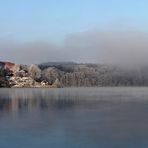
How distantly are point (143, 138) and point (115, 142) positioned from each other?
2.26 meters

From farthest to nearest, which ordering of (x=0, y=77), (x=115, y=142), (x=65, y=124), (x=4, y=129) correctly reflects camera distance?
(x=0, y=77)
(x=65, y=124)
(x=4, y=129)
(x=115, y=142)

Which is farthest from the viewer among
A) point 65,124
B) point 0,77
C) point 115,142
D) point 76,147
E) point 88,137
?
point 0,77

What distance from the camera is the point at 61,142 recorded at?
2234 cm

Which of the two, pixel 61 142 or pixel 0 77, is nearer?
pixel 61 142

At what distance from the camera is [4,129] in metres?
28.0

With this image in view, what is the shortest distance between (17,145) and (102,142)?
4.76 m

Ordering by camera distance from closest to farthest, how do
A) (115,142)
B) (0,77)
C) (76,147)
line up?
(76,147), (115,142), (0,77)

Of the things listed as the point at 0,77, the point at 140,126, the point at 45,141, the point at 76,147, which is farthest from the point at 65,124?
the point at 0,77

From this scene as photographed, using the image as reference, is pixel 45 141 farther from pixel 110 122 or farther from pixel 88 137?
pixel 110 122

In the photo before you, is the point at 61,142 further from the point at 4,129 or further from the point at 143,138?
the point at 4,129

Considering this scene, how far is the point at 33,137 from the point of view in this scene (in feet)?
78.8

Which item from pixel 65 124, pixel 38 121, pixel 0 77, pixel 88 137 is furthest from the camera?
pixel 0 77

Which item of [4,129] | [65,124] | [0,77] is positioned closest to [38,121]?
[65,124]

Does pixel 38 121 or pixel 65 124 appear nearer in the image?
pixel 65 124
